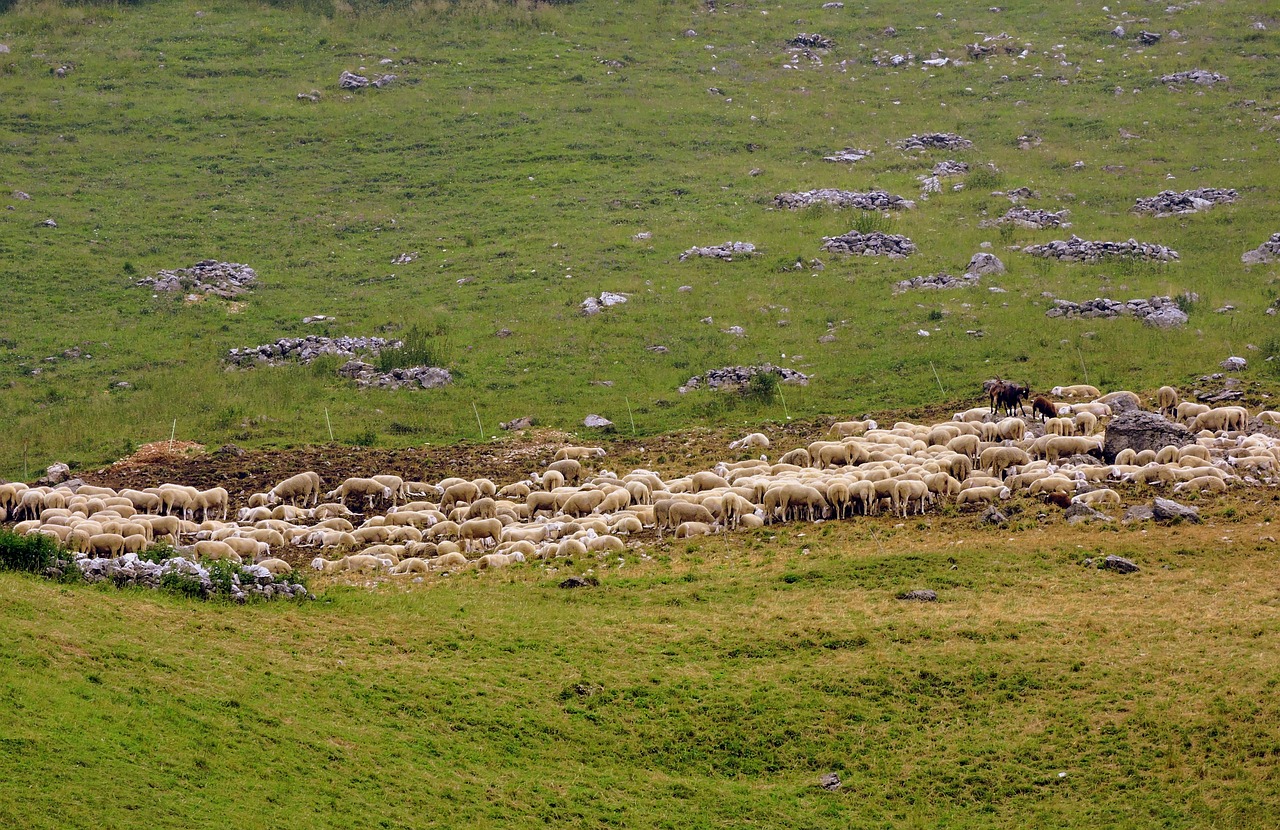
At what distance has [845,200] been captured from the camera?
60.9 m

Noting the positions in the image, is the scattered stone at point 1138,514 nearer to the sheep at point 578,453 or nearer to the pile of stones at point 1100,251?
the sheep at point 578,453

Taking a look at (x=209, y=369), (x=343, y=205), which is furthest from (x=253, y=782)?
(x=343, y=205)

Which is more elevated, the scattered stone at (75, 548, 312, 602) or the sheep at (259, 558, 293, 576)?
the scattered stone at (75, 548, 312, 602)

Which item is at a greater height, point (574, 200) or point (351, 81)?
point (351, 81)

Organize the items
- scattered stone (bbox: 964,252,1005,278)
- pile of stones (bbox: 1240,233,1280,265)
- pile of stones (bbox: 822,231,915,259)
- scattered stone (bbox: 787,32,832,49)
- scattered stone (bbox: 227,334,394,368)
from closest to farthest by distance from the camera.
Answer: scattered stone (bbox: 227,334,394,368) < pile of stones (bbox: 1240,233,1280,265) < scattered stone (bbox: 964,252,1005,278) < pile of stones (bbox: 822,231,915,259) < scattered stone (bbox: 787,32,832,49)

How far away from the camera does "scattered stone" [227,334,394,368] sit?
48406mm

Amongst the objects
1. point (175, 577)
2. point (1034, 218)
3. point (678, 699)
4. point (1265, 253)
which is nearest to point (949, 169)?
point (1034, 218)

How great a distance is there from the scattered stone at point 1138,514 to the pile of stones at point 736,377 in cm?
1676

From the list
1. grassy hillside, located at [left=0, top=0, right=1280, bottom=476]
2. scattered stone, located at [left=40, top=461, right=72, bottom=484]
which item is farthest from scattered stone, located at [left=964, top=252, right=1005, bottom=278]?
scattered stone, located at [left=40, top=461, right=72, bottom=484]

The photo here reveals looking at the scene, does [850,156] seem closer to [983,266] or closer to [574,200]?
[574,200]

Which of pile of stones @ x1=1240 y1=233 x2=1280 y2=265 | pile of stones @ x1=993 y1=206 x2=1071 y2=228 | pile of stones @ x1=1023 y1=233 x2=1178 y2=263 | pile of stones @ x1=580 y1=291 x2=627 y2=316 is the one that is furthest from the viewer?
pile of stones @ x1=993 y1=206 x2=1071 y2=228

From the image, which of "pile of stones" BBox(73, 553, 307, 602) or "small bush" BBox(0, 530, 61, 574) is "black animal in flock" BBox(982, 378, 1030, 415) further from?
"small bush" BBox(0, 530, 61, 574)

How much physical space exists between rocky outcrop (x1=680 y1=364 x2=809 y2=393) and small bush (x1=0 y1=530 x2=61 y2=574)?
24.1 meters

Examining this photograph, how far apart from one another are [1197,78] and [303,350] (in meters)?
52.6
